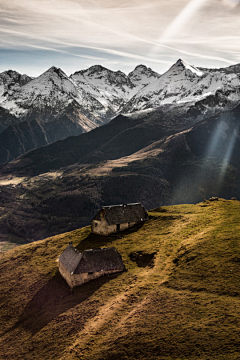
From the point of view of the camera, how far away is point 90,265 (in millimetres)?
61156

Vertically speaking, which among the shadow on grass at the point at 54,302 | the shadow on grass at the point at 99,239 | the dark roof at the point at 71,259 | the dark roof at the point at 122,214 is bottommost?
the shadow on grass at the point at 54,302

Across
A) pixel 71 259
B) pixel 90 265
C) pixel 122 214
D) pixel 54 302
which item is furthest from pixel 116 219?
pixel 54 302

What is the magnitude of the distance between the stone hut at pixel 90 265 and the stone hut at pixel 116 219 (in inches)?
763

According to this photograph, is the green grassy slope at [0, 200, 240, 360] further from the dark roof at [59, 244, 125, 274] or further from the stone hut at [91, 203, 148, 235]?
the stone hut at [91, 203, 148, 235]

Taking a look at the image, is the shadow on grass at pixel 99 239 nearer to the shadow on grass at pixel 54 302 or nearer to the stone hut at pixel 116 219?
the stone hut at pixel 116 219

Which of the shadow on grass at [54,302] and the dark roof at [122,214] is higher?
the dark roof at [122,214]

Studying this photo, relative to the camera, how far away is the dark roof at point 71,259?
61.5 meters

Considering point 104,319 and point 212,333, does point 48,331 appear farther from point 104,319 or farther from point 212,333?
point 212,333

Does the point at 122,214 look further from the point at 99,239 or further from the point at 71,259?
the point at 71,259

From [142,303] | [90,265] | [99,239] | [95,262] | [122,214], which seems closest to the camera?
[142,303]

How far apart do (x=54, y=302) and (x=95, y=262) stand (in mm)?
10442

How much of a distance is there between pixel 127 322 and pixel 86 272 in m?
19.4

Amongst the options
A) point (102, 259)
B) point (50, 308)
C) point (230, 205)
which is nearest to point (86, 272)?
point (102, 259)

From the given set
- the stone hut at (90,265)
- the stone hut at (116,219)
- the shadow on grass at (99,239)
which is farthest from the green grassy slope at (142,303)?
the stone hut at (116,219)
